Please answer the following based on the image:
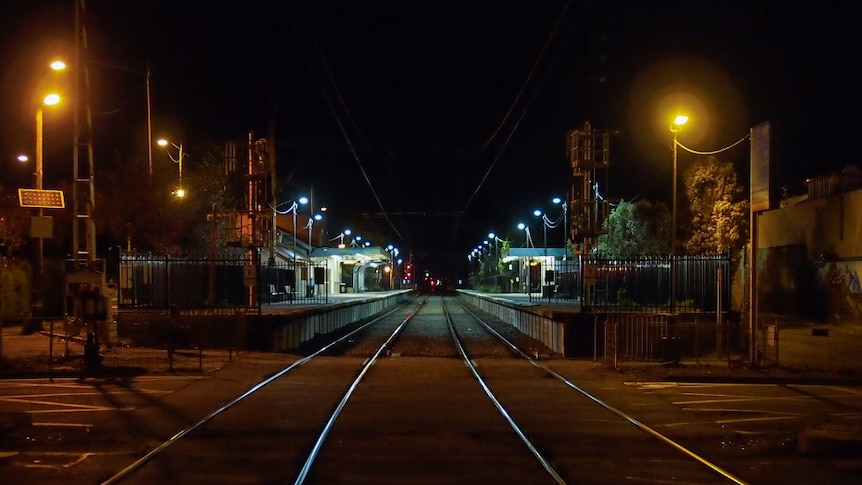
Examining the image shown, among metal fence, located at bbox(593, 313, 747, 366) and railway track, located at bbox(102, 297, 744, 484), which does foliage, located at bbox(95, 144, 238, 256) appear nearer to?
metal fence, located at bbox(593, 313, 747, 366)

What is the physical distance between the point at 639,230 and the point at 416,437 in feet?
112

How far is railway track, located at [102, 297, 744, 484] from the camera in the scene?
8961mm

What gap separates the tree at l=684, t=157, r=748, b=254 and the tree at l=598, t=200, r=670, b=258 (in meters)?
3.29

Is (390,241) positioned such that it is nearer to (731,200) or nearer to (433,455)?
(731,200)

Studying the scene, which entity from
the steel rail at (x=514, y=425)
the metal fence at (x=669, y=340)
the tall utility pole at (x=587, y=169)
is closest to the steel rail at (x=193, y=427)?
the steel rail at (x=514, y=425)

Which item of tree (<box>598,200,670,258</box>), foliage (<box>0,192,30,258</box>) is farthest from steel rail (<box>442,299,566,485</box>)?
tree (<box>598,200,670,258</box>)

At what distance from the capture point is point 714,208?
36562mm

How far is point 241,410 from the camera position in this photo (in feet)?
43.5

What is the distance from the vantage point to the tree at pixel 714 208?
35969 millimetres

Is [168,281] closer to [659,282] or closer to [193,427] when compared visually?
[659,282]

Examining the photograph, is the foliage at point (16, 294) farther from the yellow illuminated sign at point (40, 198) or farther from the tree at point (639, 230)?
the tree at point (639, 230)

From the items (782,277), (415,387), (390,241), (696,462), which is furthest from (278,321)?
(390,241)

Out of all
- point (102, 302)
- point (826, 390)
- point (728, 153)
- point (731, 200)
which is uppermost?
point (728, 153)

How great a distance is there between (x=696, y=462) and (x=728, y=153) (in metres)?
33.0
